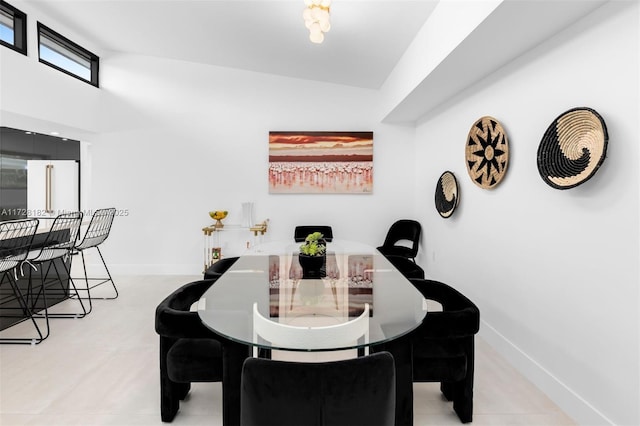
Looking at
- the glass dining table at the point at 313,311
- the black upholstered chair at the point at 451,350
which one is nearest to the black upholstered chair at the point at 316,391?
the glass dining table at the point at 313,311

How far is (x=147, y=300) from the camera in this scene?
13.6 ft

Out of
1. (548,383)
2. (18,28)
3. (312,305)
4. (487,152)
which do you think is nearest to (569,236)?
(548,383)

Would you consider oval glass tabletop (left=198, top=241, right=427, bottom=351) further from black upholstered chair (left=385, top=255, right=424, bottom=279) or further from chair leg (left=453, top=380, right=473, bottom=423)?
chair leg (left=453, top=380, right=473, bottom=423)

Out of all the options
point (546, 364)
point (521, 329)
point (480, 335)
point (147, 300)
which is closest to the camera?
point (546, 364)

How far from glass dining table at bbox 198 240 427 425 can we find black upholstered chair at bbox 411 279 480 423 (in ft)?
0.41

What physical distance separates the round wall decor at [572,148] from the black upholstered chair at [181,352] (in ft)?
6.87

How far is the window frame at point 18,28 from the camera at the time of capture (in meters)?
3.68

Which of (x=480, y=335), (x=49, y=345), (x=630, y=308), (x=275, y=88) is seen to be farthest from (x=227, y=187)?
(x=630, y=308)

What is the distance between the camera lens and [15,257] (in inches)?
118

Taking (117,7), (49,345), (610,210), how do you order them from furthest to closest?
1. (117,7)
2. (49,345)
3. (610,210)

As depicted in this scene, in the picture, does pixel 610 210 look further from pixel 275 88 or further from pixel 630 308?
pixel 275 88

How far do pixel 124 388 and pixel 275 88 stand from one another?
4036 mm

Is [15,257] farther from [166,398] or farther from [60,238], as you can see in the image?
[166,398]

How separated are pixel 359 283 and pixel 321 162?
307 cm
